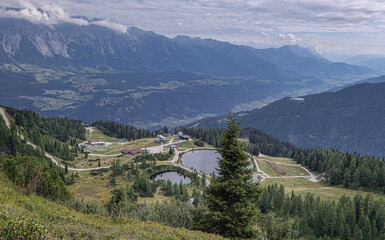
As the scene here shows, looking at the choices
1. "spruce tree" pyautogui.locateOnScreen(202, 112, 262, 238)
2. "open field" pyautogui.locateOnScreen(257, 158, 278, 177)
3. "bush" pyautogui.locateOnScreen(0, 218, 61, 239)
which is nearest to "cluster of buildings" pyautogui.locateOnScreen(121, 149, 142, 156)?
"open field" pyautogui.locateOnScreen(257, 158, 278, 177)

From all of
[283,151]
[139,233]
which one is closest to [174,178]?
[139,233]

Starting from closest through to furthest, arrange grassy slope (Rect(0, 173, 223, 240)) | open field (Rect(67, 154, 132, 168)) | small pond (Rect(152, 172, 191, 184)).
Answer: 1. grassy slope (Rect(0, 173, 223, 240))
2. small pond (Rect(152, 172, 191, 184))
3. open field (Rect(67, 154, 132, 168))

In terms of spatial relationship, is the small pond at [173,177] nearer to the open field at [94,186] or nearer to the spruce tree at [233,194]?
the open field at [94,186]

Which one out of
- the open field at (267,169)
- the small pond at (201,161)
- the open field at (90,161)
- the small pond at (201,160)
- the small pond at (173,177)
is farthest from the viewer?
the open field at (267,169)

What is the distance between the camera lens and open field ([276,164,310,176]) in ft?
443

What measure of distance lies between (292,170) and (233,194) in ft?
414

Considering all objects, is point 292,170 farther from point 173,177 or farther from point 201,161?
point 173,177

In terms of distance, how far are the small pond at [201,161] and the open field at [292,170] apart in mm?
21318

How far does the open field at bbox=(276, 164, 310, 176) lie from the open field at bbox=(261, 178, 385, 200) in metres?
10.9

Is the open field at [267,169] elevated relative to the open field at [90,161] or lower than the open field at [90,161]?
lower

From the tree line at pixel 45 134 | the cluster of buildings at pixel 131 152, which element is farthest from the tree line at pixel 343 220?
the tree line at pixel 45 134

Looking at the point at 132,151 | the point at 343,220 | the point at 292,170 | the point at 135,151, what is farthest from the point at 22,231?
the point at 292,170

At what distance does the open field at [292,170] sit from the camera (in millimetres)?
134900

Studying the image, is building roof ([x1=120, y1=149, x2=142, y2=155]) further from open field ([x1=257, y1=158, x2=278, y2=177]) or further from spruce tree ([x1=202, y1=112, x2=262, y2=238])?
spruce tree ([x1=202, y1=112, x2=262, y2=238])
